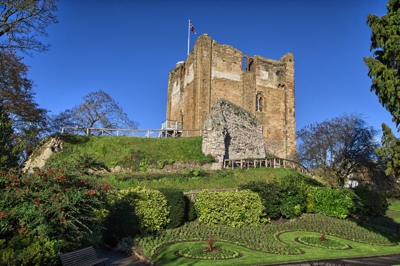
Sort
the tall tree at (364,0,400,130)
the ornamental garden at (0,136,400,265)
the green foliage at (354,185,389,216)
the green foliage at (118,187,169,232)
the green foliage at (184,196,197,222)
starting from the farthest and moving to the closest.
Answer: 1. the green foliage at (354,185,389,216)
2. the green foliage at (184,196,197,222)
3. the green foliage at (118,187,169,232)
4. the tall tree at (364,0,400,130)
5. the ornamental garden at (0,136,400,265)

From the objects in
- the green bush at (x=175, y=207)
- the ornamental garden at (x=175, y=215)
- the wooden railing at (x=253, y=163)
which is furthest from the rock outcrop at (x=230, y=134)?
the green bush at (x=175, y=207)

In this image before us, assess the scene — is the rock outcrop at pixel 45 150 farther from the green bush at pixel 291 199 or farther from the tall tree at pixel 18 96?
the green bush at pixel 291 199

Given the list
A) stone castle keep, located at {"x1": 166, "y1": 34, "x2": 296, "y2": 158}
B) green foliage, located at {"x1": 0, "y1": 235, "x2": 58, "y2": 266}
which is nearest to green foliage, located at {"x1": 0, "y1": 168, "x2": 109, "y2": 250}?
green foliage, located at {"x1": 0, "y1": 235, "x2": 58, "y2": 266}

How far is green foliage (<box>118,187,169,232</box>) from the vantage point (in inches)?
507

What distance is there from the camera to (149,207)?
43.4 feet

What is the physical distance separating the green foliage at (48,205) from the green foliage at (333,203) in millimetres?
14003

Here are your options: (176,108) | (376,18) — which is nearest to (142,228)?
(376,18)

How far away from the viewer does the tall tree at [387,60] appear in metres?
11.8

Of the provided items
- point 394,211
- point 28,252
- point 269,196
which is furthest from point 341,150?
point 28,252

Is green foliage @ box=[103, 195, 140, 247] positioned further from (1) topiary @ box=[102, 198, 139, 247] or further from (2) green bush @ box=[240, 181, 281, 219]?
(2) green bush @ box=[240, 181, 281, 219]

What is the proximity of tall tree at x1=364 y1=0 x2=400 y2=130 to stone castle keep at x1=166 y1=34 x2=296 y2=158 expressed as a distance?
2427cm

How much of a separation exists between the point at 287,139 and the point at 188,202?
3009cm

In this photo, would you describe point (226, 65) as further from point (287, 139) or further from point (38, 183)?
point (38, 183)

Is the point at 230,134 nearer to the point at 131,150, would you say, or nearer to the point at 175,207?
the point at 131,150
